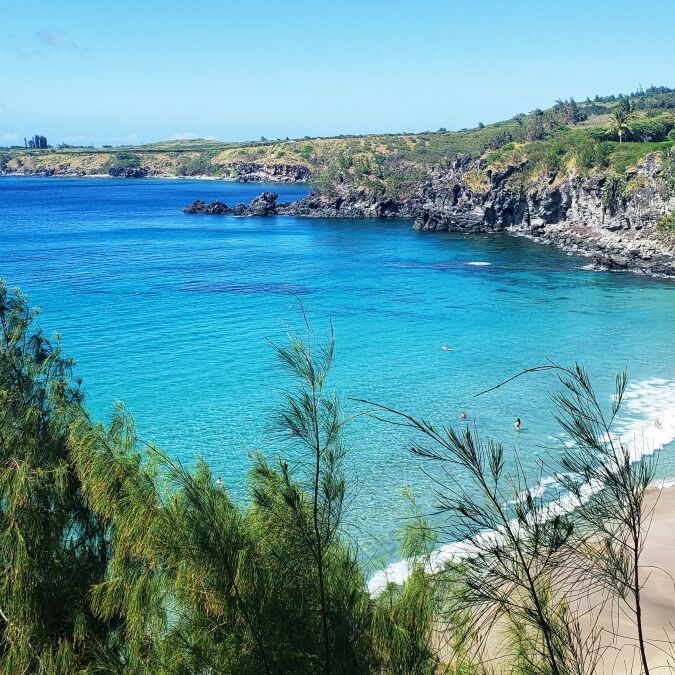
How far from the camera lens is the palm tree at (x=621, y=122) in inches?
3007

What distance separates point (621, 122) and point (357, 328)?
51676 millimetres

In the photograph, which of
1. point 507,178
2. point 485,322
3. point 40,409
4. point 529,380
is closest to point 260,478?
point 40,409

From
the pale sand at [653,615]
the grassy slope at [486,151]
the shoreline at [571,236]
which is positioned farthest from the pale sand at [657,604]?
the grassy slope at [486,151]

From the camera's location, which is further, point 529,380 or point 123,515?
point 529,380

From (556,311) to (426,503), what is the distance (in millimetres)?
27148

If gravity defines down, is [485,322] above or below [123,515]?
below

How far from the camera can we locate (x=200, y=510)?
779cm

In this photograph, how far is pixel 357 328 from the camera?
1634 inches

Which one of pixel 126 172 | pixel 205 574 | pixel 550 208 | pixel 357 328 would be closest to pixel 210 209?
pixel 550 208

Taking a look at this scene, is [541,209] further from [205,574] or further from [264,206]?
[205,574]

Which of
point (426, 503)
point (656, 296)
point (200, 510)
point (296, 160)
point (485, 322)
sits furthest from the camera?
point (296, 160)

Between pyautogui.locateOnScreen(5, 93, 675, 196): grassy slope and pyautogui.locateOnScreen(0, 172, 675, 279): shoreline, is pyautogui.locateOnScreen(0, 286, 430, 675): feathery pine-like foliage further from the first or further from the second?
pyautogui.locateOnScreen(5, 93, 675, 196): grassy slope

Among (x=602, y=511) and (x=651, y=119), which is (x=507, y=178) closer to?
(x=651, y=119)

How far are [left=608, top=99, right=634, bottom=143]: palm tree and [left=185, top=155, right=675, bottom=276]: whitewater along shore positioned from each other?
1026cm
